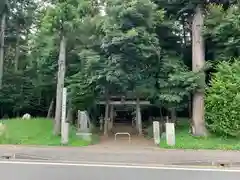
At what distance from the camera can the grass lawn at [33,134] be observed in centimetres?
1523

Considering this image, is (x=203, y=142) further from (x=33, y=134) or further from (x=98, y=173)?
(x=98, y=173)

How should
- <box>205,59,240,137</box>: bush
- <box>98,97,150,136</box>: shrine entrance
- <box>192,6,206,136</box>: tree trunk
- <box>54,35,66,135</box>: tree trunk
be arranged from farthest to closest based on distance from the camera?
<box>98,97,150,136</box>: shrine entrance, <box>192,6,206,136</box>: tree trunk, <box>54,35,66,135</box>: tree trunk, <box>205,59,240,137</box>: bush

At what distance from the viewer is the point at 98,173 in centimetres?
773

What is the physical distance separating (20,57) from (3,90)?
6.07m

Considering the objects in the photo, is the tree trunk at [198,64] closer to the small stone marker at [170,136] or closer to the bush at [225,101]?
the bush at [225,101]

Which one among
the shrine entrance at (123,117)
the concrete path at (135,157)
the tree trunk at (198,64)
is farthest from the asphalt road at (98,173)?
the shrine entrance at (123,117)

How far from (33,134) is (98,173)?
32.5 ft

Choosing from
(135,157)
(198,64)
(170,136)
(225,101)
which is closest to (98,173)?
(135,157)

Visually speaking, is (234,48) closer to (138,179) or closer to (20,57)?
(138,179)

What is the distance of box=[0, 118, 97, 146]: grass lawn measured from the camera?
50.0ft

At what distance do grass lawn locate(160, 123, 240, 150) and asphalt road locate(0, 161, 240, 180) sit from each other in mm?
A: 6050

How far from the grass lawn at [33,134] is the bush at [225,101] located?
6.36 metres

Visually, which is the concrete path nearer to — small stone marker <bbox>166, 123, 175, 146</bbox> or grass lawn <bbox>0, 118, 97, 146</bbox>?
small stone marker <bbox>166, 123, 175, 146</bbox>

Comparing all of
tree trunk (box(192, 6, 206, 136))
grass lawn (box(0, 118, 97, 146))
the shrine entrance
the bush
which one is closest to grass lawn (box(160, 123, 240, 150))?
the bush
